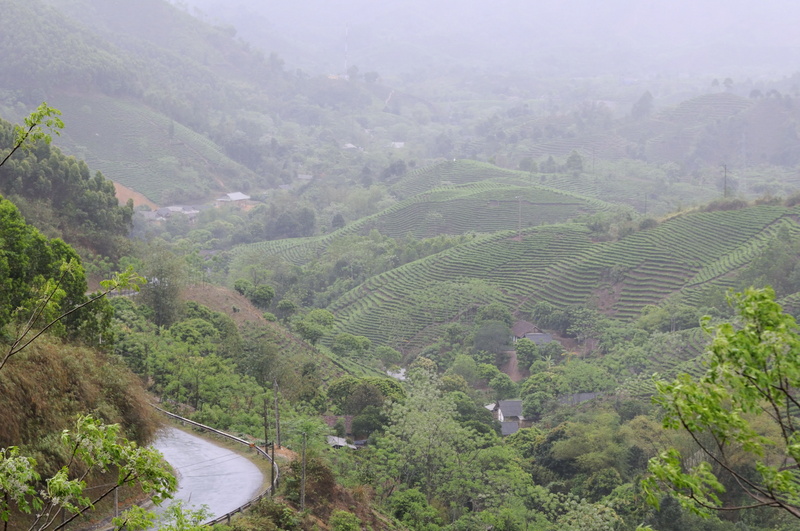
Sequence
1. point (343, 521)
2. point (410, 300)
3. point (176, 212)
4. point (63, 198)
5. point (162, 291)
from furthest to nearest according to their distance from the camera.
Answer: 1. point (176, 212)
2. point (410, 300)
3. point (63, 198)
4. point (162, 291)
5. point (343, 521)

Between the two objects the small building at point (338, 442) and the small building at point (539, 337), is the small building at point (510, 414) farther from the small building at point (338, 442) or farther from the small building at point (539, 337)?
the small building at point (338, 442)

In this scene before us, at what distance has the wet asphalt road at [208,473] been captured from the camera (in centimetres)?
1243

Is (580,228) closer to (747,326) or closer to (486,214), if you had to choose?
(486,214)

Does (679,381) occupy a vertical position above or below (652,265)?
above

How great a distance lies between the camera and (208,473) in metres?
13.7

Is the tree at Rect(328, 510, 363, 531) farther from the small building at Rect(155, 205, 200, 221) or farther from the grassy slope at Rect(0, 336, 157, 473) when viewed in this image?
the small building at Rect(155, 205, 200, 221)

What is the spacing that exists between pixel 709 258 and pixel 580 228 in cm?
1039

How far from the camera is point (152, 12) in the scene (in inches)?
5276

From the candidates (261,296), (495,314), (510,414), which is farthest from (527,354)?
(261,296)

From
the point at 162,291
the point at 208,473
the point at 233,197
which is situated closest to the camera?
the point at 208,473

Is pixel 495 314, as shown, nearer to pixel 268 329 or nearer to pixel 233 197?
pixel 268 329

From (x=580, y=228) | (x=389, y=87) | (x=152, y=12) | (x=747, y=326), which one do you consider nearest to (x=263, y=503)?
(x=747, y=326)

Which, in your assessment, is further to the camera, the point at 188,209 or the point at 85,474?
the point at 188,209

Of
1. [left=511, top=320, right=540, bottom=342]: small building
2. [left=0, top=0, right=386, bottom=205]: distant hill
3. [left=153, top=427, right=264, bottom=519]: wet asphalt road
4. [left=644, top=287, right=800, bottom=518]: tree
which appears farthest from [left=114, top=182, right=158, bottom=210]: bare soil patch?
[left=644, top=287, right=800, bottom=518]: tree
